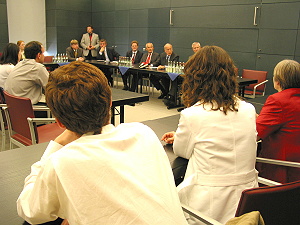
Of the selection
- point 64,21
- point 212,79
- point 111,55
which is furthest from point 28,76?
point 64,21

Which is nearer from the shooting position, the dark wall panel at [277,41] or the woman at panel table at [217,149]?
the woman at panel table at [217,149]

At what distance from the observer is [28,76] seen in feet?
11.3

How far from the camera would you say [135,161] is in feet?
3.30

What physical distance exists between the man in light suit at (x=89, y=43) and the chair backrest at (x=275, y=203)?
369 inches

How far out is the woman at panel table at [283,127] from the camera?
2064 millimetres

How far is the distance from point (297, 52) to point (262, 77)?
945 mm

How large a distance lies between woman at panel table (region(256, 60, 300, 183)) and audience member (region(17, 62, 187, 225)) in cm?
122

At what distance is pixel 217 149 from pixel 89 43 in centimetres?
935

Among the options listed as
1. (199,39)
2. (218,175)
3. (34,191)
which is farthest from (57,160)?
(199,39)

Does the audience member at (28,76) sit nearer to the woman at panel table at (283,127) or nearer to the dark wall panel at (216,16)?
the woman at panel table at (283,127)

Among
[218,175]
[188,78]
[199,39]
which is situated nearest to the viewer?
[218,175]

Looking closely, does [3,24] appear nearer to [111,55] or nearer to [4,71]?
[111,55]

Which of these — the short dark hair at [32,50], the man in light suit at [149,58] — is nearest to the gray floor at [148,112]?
the man in light suit at [149,58]

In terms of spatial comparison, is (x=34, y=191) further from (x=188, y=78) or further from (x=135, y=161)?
(x=188, y=78)
